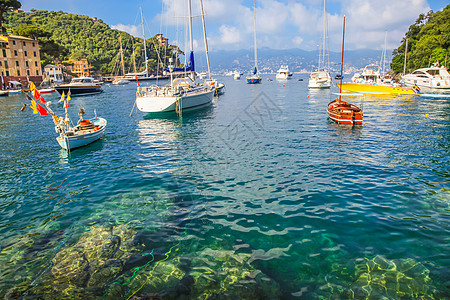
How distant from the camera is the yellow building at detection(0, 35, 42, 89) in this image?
3110 inches

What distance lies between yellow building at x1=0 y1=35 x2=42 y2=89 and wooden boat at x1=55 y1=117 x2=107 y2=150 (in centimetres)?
8168

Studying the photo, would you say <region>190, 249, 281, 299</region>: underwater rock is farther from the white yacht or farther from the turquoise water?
the white yacht

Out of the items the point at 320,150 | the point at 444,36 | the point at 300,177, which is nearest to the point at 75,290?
the point at 300,177

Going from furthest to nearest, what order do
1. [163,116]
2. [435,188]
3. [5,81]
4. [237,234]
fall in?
[5,81], [163,116], [435,188], [237,234]

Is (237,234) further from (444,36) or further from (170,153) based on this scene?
(444,36)

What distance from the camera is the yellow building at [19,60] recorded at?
79000 millimetres

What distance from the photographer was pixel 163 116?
3506 centimetres

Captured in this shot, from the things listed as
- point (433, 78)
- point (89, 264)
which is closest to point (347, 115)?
point (89, 264)

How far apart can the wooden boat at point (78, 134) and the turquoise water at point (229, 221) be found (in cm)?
107

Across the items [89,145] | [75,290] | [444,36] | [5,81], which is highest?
[444,36]

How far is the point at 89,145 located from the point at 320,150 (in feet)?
59.1

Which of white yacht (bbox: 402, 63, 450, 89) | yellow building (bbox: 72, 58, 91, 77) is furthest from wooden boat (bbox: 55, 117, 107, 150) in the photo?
yellow building (bbox: 72, 58, 91, 77)

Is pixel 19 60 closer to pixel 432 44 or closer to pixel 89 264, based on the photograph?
pixel 89 264

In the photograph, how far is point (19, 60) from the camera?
82938 millimetres
